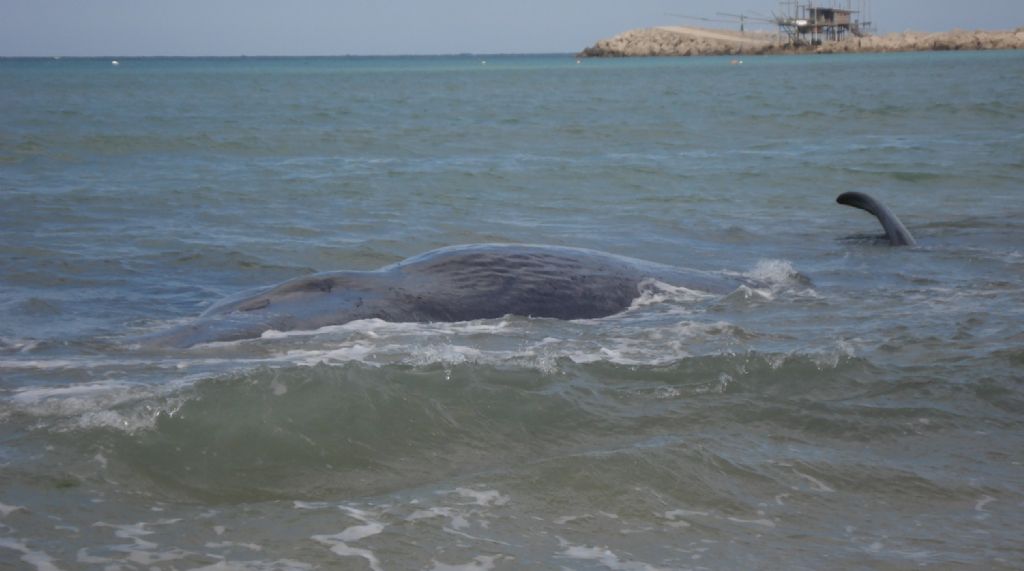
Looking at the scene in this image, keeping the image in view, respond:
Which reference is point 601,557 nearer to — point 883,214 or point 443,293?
point 443,293

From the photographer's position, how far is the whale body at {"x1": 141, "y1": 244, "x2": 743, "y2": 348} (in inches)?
281

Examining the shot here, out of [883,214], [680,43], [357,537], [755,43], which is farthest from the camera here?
[680,43]

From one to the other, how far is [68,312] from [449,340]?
3084 millimetres

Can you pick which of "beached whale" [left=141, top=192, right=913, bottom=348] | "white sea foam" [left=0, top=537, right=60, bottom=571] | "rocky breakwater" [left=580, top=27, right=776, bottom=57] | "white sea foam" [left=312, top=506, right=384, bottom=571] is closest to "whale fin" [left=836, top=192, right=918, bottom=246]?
"beached whale" [left=141, top=192, right=913, bottom=348]

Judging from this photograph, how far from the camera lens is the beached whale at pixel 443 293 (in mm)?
A: 7129

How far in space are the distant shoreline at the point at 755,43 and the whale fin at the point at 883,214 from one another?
126 m

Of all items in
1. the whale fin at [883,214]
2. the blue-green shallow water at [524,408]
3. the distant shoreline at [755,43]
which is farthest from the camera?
the distant shoreline at [755,43]

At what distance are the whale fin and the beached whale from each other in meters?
2.73

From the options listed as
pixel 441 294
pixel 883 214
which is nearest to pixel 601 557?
pixel 441 294

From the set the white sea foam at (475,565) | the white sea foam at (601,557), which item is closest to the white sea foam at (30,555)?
the white sea foam at (475,565)

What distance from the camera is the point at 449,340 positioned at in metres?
7.12

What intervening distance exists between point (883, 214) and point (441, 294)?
5.02 m

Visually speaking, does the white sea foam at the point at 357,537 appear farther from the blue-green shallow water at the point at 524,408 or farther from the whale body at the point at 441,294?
the whale body at the point at 441,294

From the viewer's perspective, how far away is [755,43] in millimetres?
154000
